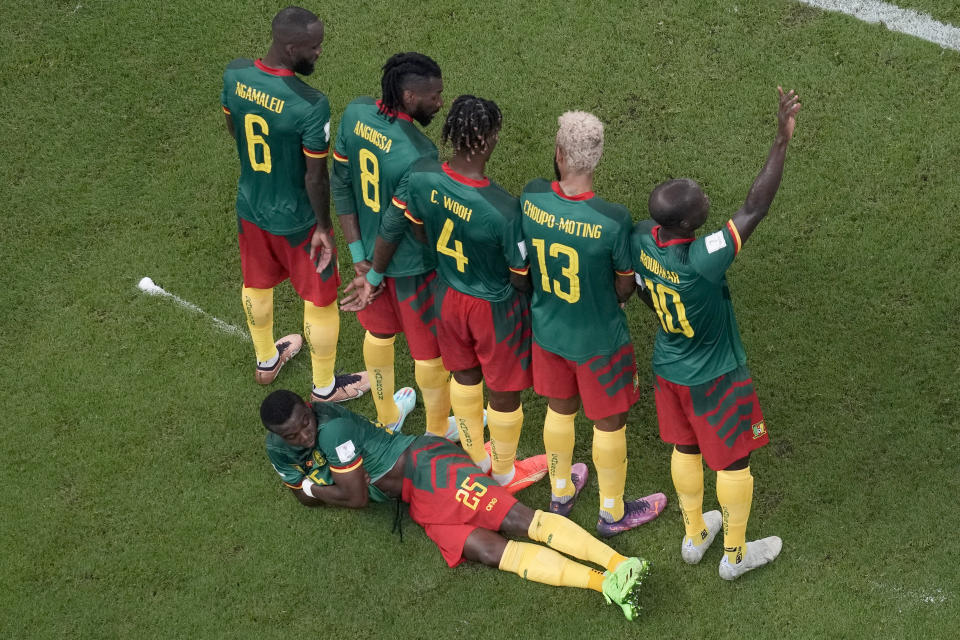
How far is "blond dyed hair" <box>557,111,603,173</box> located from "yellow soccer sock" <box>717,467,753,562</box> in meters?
1.87

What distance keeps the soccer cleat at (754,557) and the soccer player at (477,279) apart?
134 cm

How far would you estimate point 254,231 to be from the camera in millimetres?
7199

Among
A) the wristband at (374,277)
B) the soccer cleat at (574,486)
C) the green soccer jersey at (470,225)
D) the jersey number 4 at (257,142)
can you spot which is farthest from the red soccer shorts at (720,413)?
the jersey number 4 at (257,142)

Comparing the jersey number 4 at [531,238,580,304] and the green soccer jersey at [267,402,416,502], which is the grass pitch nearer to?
the green soccer jersey at [267,402,416,502]

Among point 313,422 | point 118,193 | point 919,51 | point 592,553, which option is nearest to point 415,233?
point 313,422

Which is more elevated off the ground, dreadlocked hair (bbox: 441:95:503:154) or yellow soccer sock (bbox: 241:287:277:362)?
dreadlocked hair (bbox: 441:95:503:154)

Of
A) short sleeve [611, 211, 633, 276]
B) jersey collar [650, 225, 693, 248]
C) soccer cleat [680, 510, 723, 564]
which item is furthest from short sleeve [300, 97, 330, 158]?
soccer cleat [680, 510, 723, 564]

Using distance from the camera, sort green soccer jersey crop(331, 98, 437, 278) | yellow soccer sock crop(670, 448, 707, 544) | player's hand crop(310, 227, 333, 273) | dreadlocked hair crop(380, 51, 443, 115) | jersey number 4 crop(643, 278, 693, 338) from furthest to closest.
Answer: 1. player's hand crop(310, 227, 333, 273)
2. yellow soccer sock crop(670, 448, 707, 544)
3. green soccer jersey crop(331, 98, 437, 278)
4. dreadlocked hair crop(380, 51, 443, 115)
5. jersey number 4 crop(643, 278, 693, 338)

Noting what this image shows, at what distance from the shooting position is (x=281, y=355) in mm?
8008

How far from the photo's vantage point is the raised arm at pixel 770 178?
5215 mm

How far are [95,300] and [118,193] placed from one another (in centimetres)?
104

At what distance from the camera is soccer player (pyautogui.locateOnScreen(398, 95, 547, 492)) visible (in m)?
5.78

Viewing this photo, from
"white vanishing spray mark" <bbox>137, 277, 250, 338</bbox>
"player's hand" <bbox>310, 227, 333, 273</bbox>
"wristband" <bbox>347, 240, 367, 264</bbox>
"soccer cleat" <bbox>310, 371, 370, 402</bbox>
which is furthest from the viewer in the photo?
"white vanishing spray mark" <bbox>137, 277, 250, 338</bbox>

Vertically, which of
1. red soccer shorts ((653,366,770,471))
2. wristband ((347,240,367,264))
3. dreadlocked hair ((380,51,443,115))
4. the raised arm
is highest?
the raised arm
